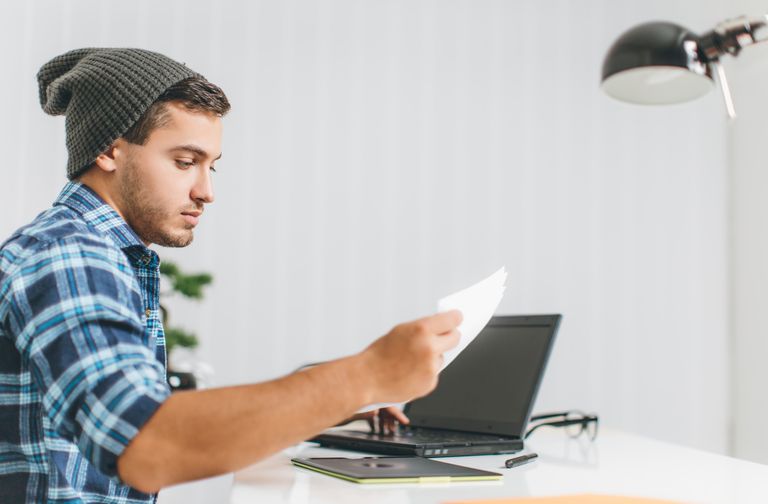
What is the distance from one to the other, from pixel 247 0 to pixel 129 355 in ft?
6.47

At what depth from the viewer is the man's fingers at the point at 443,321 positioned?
801 mm

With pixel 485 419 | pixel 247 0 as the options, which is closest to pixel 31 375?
pixel 485 419

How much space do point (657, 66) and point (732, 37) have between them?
0.46 ft

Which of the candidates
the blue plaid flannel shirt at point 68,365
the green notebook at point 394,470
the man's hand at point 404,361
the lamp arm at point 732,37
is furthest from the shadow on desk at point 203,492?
the lamp arm at point 732,37

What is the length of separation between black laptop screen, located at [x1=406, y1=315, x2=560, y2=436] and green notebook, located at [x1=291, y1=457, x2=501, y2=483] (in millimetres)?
333

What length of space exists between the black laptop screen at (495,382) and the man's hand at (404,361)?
2.02 feet

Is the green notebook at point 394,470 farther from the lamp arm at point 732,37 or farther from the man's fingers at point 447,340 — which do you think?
the lamp arm at point 732,37

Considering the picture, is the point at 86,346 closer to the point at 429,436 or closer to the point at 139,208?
the point at 139,208

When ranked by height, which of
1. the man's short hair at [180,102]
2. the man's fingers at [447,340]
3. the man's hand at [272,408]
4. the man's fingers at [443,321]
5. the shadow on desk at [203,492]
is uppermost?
the man's short hair at [180,102]

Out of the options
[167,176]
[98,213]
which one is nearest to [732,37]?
[167,176]

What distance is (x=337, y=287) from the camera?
2387 millimetres

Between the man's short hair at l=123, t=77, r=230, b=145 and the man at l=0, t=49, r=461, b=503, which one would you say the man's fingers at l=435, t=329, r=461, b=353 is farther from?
the man's short hair at l=123, t=77, r=230, b=145

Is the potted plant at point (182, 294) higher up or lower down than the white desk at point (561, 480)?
higher up

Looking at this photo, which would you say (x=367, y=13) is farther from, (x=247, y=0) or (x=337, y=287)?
(x=337, y=287)
